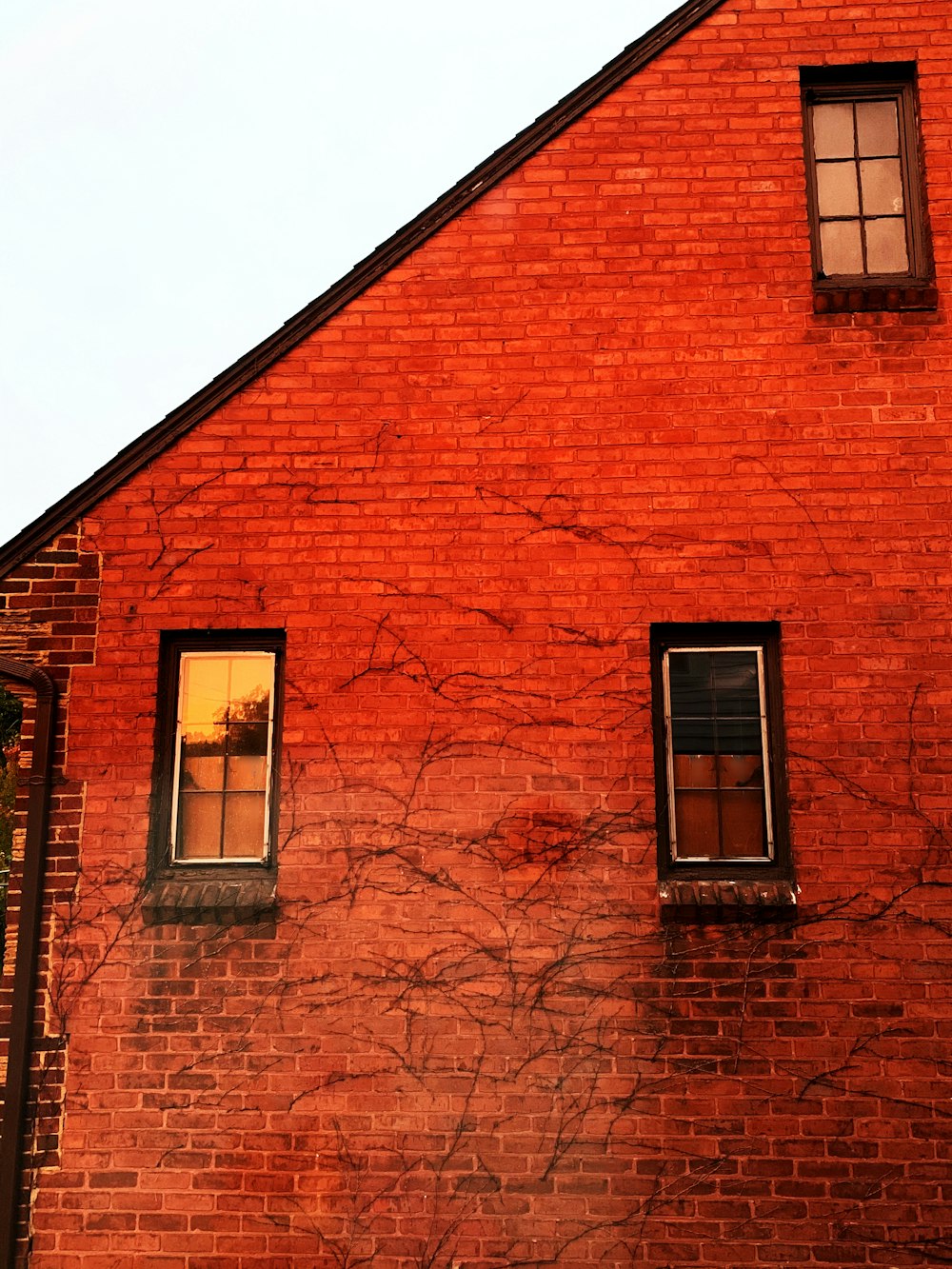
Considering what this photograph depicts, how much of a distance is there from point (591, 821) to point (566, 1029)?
99 cm

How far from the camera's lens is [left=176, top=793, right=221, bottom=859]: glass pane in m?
6.21

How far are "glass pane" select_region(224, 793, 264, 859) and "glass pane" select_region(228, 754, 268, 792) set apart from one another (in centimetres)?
5

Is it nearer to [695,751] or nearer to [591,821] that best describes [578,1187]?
[591,821]

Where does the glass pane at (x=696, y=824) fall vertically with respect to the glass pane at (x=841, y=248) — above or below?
below

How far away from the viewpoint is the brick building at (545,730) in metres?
5.65

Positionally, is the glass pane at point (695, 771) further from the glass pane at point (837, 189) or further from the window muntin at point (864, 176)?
the glass pane at point (837, 189)

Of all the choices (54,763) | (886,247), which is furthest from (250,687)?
(886,247)

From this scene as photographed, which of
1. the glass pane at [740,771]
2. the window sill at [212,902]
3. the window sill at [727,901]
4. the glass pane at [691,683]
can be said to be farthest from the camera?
the glass pane at [691,683]

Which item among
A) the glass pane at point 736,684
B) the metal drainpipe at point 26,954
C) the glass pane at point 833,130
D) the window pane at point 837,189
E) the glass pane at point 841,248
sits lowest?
the metal drainpipe at point 26,954

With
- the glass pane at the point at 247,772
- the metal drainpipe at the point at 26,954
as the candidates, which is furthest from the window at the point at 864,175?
the metal drainpipe at the point at 26,954

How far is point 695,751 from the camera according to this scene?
20.2ft

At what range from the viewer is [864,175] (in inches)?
268

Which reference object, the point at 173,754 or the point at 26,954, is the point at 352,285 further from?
the point at 26,954

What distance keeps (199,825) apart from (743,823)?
279 cm
